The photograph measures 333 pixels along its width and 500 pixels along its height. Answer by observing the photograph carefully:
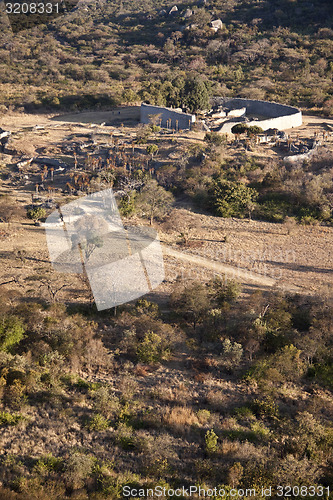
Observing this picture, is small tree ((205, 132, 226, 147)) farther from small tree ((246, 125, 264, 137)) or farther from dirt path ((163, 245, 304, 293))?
dirt path ((163, 245, 304, 293))

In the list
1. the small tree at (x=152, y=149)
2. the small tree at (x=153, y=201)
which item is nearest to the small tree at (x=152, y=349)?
the small tree at (x=153, y=201)

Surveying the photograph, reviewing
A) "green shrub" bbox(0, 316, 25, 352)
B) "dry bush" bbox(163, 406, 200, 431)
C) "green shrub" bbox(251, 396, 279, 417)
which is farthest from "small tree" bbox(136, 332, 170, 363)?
"green shrub" bbox(0, 316, 25, 352)

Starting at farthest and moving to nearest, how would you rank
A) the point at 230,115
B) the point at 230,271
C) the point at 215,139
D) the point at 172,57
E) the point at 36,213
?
the point at 172,57, the point at 230,115, the point at 215,139, the point at 36,213, the point at 230,271

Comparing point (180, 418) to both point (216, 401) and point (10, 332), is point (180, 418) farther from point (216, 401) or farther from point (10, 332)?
point (10, 332)

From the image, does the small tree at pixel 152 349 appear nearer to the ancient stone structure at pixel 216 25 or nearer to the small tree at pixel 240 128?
the small tree at pixel 240 128

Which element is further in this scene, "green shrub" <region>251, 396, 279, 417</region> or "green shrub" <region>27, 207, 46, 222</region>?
"green shrub" <region>27, 207, 46, 222</region>

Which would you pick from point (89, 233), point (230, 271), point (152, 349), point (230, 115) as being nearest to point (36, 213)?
point (89, 233)

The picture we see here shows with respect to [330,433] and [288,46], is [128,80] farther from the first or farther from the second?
[330,433]
